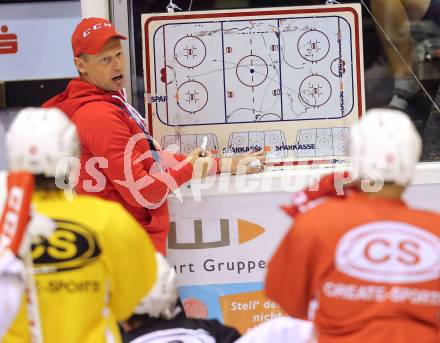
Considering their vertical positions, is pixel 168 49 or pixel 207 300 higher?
pixel 168 49

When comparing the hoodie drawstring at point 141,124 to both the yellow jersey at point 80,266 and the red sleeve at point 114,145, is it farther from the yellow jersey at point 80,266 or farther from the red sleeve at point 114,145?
the yellow jersey at point 80,266

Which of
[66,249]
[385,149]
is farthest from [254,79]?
[66,249]

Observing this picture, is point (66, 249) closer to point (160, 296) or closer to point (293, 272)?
point (160, 296)

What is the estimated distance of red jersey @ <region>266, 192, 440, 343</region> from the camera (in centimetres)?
246

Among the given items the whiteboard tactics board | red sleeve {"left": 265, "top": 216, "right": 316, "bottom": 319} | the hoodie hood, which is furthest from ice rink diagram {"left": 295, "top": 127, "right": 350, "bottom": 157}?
red sleeve {"left": 265, "top": 216, "right": 316, "bottom": 319}

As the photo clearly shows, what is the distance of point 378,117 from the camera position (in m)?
2.59

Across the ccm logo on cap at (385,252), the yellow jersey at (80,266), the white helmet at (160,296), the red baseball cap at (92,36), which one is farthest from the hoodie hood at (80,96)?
the ccm logo on cap at (385,252)

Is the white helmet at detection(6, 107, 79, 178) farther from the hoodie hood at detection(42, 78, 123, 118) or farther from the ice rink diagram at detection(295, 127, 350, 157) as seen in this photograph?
the ice rink diagram at detection(295, 127, 350, 157)

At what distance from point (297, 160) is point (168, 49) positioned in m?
0.81

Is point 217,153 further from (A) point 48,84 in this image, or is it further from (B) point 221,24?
(A) point 48,84

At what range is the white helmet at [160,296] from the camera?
9.37ft

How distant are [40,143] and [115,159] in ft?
3.64

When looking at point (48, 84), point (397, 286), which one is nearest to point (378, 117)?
point (397, 286)

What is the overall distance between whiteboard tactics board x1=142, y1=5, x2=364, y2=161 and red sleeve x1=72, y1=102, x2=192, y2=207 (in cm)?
61
